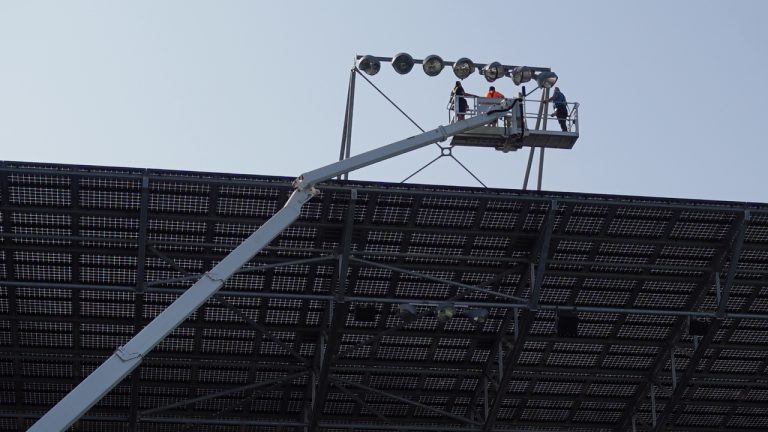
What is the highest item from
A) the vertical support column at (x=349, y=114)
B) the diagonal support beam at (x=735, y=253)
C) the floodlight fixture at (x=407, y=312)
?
the vertical support column at (x=349, y=114)

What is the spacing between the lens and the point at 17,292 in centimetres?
3044

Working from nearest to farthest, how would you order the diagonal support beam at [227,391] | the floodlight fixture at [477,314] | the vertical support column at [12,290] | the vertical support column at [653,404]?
the vertical support column at [12,290]
the floodlight fixture at [477,314]
the diagonal support beam at [227,391]
the vertical support column at [653,404]

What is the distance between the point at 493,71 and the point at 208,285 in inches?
371

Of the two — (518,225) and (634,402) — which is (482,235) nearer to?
(518,225)

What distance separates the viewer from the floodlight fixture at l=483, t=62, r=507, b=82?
31.6m

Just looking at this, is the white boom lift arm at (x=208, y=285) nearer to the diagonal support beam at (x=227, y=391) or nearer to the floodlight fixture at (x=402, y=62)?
the floodlight fixture at (x=402, y=62)

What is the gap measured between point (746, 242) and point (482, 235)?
21.0 ft

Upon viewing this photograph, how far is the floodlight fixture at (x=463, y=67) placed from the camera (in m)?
31.2

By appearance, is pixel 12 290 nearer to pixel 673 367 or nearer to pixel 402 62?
pixel 402 62

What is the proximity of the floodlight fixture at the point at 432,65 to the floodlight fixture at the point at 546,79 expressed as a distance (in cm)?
257

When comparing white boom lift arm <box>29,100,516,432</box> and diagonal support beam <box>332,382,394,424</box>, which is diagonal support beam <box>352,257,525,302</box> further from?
diagonal support beam <box>332,382,394,424</box>

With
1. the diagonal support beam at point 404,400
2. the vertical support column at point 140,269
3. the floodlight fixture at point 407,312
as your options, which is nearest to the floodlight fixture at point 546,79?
the floodlight fixture at point 407,312

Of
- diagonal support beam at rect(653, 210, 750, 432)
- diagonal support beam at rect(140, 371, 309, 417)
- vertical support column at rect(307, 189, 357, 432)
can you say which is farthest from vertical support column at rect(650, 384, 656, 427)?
diagonal support beam at rect(140, 371, 309, 417)

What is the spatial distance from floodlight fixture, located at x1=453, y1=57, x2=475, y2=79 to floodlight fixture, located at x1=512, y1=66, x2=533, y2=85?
111cm
